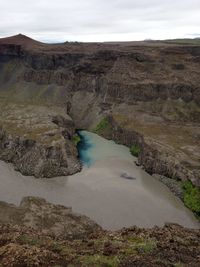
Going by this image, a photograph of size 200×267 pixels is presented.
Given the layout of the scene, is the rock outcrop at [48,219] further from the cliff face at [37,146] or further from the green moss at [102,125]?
the green moss at [102,125]

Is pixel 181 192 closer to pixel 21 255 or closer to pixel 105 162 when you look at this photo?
pixel 105 162

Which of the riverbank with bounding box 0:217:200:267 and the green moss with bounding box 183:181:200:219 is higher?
the riverbank with bounding box 0:217:200:267

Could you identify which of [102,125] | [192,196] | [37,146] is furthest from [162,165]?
[102,125]

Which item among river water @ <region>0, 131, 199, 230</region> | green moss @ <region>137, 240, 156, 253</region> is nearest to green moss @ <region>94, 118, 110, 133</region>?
river water @ <region>0, 131, 199, 230</region>

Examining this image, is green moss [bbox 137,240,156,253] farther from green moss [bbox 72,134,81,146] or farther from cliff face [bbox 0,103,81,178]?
green moss [bbox 72,134,81,146]

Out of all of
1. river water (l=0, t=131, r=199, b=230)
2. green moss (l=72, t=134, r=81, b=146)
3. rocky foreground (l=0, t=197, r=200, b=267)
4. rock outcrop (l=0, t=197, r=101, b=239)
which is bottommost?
river water (l=0, t=131, r=199, b=230)

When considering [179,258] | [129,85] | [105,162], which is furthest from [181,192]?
[129,85]

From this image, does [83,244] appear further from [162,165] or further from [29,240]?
[162,165]
